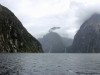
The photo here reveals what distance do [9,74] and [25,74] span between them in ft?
14.8

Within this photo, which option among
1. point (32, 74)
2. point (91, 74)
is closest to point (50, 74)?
point (32, 74)

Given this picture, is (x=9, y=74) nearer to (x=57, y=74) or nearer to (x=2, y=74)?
(x=2, y=74)

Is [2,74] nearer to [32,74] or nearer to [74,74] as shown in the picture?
[32,74]

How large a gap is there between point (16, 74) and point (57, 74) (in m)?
12.0

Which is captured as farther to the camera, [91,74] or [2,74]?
[91,74]

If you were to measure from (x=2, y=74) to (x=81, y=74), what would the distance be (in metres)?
22.9

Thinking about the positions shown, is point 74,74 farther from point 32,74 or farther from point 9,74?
point 9,74

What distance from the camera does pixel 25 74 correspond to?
4500cm

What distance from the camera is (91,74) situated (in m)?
46.7

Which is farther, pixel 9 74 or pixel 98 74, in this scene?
pixel 98 74

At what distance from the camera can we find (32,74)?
149ft

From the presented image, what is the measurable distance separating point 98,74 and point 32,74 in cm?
1990

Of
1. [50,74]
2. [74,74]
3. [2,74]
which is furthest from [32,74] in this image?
[74,74]

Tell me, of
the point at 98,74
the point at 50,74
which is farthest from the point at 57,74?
the point at 98,74
